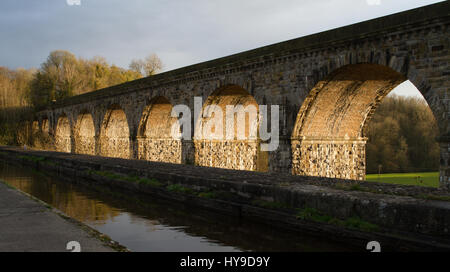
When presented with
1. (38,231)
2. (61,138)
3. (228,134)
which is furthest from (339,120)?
(61,138)

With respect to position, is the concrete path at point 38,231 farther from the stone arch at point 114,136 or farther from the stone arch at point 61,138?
the stone arch at point 61,138

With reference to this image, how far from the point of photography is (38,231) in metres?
5.40

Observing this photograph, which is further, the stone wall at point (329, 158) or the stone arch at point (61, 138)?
the stone arch at point (61, 138)

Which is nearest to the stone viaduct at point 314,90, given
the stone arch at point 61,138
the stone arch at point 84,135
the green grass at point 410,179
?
the green grass at point 410,179

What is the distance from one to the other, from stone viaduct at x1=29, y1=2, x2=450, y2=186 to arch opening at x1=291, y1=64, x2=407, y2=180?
0.10ft

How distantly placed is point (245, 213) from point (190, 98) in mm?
10637

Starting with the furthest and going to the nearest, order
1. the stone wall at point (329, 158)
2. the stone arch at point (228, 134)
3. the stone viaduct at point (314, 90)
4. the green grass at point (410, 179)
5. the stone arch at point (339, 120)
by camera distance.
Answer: the green grass at point (410, 179) < the stone arch at point (228, 134) < the stone wall at point (329, 158) < the stone arch at point (339, 120) < the stone viaduct at point (314, 90)

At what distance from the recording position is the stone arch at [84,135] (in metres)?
31.4

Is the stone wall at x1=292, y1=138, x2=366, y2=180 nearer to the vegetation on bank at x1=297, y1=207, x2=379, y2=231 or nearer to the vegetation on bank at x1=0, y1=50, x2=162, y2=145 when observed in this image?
the vegetation on bank at x1=297, y1=207, x2=379, y2=231

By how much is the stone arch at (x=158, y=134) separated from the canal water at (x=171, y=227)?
10.9 metres

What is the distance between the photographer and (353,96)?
12.8 meters

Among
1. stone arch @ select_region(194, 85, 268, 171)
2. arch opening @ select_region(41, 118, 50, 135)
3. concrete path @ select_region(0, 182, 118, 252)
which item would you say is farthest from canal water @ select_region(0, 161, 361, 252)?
arch opening @ select_region(41, 118, 50, 135)

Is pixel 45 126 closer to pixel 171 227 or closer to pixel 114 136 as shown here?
pixel 114 136

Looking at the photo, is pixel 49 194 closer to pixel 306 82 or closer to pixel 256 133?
pixel 306 82
